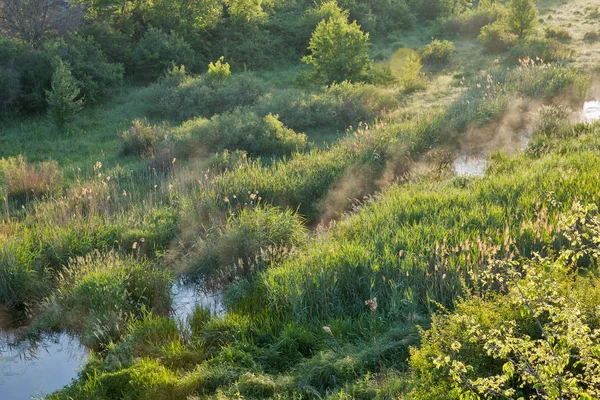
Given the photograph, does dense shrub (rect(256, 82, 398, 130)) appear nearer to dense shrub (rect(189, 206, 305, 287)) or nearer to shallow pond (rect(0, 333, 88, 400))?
dense shrub (rect(189, 206, 305, 287))

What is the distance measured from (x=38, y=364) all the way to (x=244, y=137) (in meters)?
8.32

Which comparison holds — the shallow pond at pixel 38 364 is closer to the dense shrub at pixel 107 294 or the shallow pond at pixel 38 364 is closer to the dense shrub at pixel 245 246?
the dense shrub at pixel 107 294

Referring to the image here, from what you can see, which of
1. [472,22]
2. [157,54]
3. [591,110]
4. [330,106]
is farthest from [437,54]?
[157,54]

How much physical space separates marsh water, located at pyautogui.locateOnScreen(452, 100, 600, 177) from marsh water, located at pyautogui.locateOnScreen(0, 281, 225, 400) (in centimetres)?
605

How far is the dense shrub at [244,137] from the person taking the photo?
45.9ft

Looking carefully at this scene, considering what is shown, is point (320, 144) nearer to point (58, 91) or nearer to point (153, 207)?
point (153, 207)

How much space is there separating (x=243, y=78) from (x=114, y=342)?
45.0 feet

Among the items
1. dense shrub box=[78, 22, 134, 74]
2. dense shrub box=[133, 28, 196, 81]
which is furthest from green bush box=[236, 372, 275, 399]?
dense shrub box=[78, 22, 134, 74]

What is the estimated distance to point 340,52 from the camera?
2012cm

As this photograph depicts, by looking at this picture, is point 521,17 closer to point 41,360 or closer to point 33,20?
point 33,20

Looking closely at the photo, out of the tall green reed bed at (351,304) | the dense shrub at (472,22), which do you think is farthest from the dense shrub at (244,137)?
the dense shrub at (472,22)

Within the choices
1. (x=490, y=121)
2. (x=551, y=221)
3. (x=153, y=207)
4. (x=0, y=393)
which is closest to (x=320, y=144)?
(x=490, y=121)

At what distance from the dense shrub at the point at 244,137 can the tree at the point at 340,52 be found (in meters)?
6.16

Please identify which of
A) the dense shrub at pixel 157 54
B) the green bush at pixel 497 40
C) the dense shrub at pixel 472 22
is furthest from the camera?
the dense shrub at pixel 472 22
